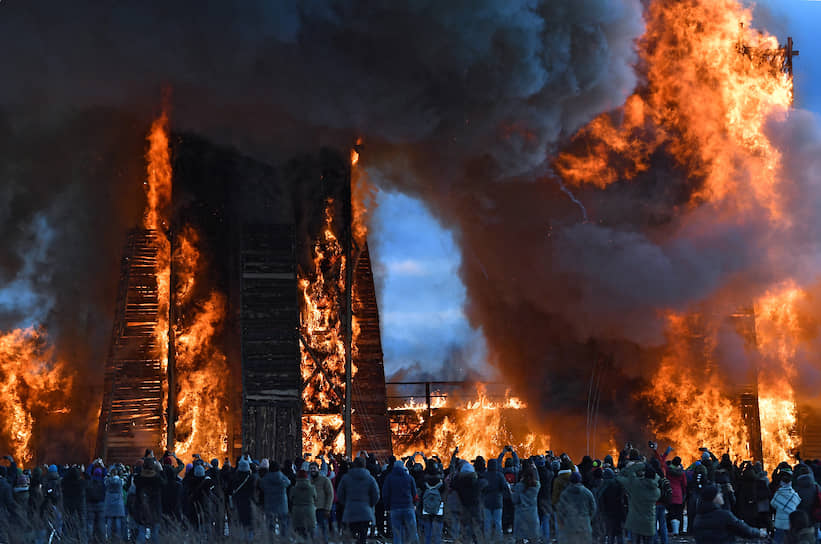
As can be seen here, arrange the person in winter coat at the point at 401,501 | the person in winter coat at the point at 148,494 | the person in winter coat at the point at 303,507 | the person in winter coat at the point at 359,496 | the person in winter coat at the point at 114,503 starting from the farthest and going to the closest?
1. the person in winter coat at the point at 114,503
2. the person in winter coat at the point at 148,494
3. the person in winter coat at the point at 401,501
4. the person in winter coat at the point at 303,507
5. the person in winter coat at the point at 359,496

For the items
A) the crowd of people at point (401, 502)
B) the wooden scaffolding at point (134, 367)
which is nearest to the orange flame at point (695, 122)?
the wooden scaffolding at point (134, 367)

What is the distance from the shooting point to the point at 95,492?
→ 1716 centimetres

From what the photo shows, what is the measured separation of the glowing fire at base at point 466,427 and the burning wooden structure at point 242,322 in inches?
200

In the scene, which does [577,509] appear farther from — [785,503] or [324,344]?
[324,344]

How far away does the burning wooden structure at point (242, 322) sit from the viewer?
26.5 m

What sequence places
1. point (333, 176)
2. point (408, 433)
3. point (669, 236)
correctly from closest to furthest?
point (333, 176), point (669, 236), point (408, 433)

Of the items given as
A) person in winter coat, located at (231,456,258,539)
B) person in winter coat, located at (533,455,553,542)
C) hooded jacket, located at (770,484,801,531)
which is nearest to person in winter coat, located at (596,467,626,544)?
person in winter coat, located at (533,455,553,542)

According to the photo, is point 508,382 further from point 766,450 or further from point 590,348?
point 766,450

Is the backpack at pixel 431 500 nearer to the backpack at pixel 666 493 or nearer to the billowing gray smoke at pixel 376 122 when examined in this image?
the backpack at pixel 666 493

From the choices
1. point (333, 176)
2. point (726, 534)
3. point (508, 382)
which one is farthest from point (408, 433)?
point (726, 534)

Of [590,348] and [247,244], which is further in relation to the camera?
[590,348]

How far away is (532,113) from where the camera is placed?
28.5m

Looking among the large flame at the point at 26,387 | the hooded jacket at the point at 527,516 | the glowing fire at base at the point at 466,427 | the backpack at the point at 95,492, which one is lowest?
the hooded jacket at the point at 527,516

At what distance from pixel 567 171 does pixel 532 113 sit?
336 cm
